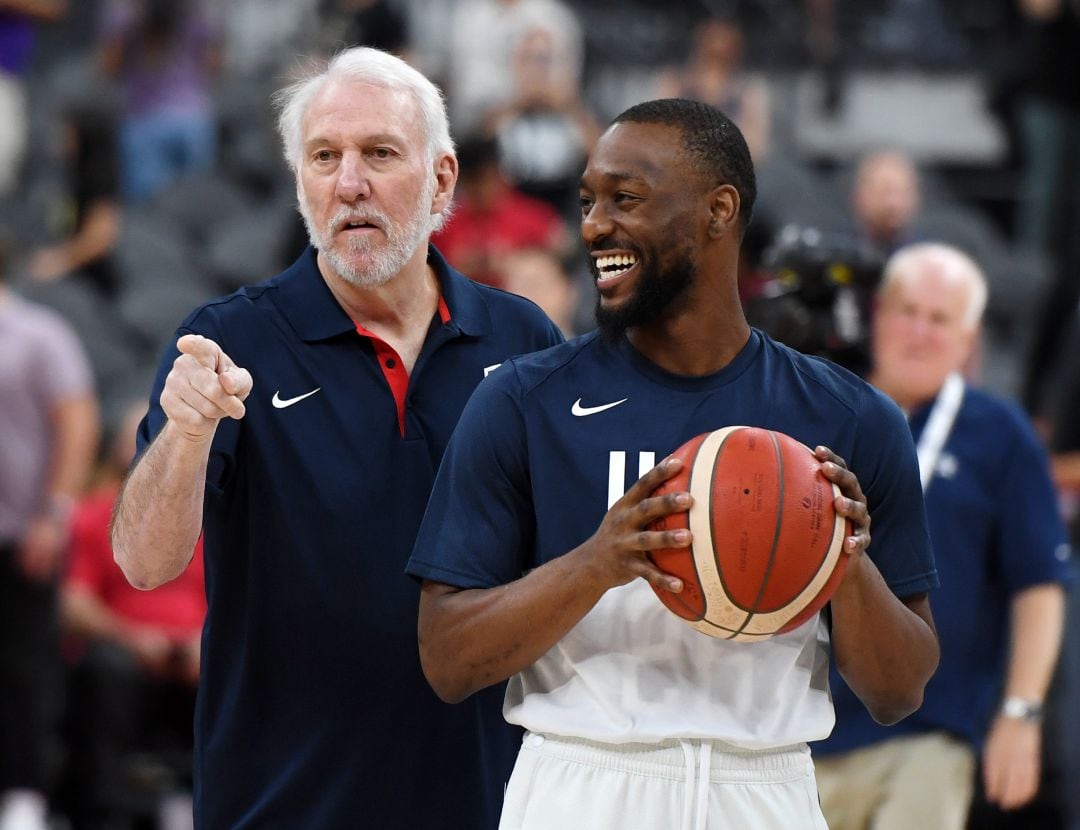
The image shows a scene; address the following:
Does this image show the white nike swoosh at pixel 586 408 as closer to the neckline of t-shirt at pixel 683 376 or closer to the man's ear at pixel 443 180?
the neckline of t-shirt at pixel 683 376

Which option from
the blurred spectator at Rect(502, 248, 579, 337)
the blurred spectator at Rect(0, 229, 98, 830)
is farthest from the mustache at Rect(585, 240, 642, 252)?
the blurred spectator at Rect(0, 229, 98, 830)

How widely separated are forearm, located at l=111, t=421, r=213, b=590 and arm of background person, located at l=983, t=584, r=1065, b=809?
274 centimetres

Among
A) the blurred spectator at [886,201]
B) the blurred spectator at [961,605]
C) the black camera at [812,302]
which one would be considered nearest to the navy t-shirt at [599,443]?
the black camera at [812,302]

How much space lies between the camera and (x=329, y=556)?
4.04 metres

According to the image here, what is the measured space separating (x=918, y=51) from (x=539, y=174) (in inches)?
163

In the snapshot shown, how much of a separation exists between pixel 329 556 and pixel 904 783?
2.17 meters

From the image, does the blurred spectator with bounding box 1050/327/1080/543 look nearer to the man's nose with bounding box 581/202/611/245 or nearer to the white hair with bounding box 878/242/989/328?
the white hair with bounding box 878/242/989/328

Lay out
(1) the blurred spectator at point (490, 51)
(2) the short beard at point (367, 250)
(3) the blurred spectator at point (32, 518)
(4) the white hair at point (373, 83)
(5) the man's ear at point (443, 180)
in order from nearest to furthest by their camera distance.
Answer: (2) the short beard at point (367, 250), (4) the white hair at point (373, 83), (5) the man's ear at point (443, 180), (3) the blurred spectator at point (32, 518), (1) the blurred spectator at point (490, 51)

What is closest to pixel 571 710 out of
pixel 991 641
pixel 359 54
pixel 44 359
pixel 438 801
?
pixel 438 801

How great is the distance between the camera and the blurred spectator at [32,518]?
27.1 ft

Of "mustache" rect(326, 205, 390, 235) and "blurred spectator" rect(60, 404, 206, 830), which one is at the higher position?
"mustache" rect(326, 205, 390, 235)

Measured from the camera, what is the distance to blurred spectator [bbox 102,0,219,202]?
47.7 feet

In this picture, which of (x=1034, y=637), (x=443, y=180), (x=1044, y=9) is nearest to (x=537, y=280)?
(x=1034, y=637)

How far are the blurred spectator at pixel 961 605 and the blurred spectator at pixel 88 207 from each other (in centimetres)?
817
